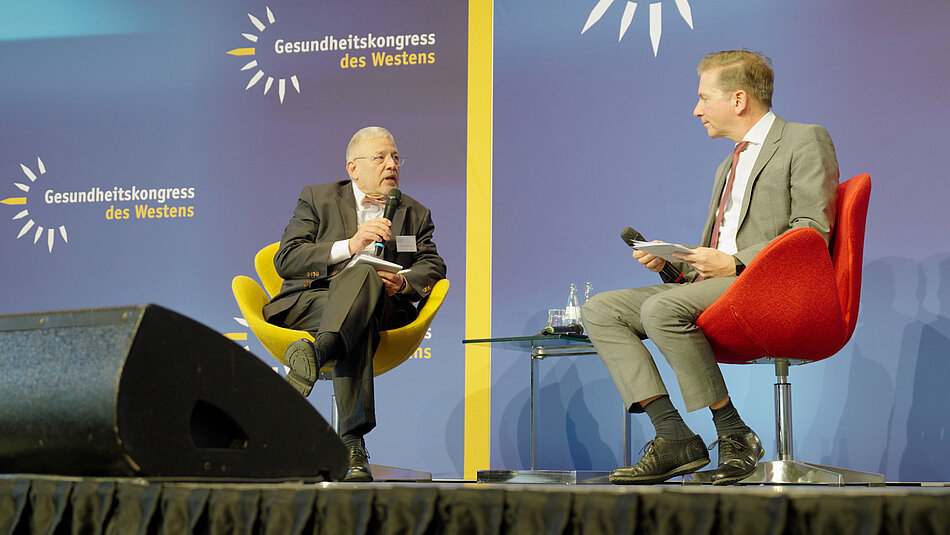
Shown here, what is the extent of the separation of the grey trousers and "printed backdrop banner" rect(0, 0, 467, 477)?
1.73 m

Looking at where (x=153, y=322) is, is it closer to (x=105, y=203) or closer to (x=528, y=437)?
(x=528, y=437)

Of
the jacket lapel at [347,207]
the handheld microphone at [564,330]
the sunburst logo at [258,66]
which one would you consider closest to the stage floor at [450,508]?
the handheld microphone at [564,330]

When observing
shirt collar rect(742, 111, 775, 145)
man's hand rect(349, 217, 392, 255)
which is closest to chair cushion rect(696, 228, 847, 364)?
shirt collar rect(742, 111, 775, 145)

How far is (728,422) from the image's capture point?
2701 millimetres

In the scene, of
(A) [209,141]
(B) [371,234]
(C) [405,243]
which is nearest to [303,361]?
(B) [371,234]

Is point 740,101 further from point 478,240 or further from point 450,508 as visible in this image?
point 450,508

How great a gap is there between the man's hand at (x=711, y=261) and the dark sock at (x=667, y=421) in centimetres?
41

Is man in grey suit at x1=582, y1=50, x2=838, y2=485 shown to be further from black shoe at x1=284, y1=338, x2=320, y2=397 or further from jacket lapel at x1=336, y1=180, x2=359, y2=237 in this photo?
jacket lapel at x1=336, y1=180, x2=359, y2=237

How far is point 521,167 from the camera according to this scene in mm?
4488

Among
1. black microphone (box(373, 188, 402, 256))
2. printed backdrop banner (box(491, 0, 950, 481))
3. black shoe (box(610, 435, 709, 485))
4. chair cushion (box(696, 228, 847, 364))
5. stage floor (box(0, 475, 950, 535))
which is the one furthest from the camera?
printed backdrop banner (box(491, 0, 950, 481))

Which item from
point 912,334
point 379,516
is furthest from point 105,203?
point 379,516

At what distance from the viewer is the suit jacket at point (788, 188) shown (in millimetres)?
2820

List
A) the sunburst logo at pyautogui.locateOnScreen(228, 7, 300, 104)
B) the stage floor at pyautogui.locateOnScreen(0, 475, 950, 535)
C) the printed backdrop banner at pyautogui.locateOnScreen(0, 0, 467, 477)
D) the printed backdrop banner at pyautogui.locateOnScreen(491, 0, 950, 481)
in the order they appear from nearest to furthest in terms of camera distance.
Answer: the stage floor at pyautogui.locateOnScreen(0, 475, 950, 535) → the printed backdrop banner at pyautogui.locateOnScreen(491, 0, 950, 481) → the printed backdrop banner at pyautogui.locateOnScreen(0, 0, 467, 477) → the sunburst logo at pyautogui.locateOnScreen(228, 7, 300, 104)

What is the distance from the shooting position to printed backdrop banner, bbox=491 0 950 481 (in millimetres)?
3902
